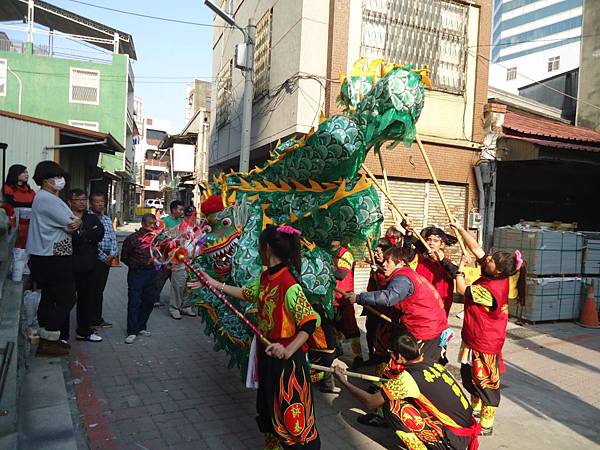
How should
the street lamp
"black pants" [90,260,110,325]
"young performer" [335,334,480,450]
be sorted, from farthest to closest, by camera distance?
1. the street lamp
2. "black pants" [90,260,110,325]
3. "young performer" [335,334,480,450]

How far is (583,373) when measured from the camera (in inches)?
222

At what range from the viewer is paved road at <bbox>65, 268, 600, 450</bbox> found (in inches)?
141

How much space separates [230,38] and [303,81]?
7.50 meters

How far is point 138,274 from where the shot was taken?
18.3ft

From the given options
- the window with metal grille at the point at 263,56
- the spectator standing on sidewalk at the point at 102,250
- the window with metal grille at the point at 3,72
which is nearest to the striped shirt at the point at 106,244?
the spectator standing on sidewalk at the point at 102,250

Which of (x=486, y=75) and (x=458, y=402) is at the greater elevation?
(x=486, y=75)

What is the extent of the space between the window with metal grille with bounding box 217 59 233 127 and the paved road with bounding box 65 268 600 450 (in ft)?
36.4

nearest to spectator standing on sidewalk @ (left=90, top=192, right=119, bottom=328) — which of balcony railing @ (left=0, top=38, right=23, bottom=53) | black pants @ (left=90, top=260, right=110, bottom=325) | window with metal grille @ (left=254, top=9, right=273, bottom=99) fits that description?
black pants @ (left=90, top=260, right=110, bottom=325)

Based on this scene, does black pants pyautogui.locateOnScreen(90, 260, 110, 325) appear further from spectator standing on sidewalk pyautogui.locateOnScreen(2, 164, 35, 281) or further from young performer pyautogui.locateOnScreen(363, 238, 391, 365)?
young performer pyautogui.locateOnScreen(363, 238, 391, 365)

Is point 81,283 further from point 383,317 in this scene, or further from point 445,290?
point 445,290

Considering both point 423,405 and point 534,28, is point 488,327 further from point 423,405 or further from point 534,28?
point 534,28

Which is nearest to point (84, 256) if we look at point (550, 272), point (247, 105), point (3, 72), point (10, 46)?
point (247, 105)

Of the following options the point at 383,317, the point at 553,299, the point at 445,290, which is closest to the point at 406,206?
the point at 553,299

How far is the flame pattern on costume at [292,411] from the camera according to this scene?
109 inches
